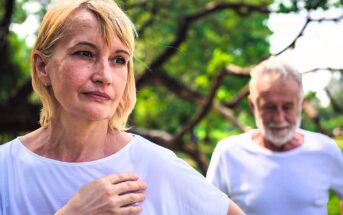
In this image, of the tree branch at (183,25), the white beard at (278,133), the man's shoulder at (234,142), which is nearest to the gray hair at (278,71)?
the white beard at (278,133)

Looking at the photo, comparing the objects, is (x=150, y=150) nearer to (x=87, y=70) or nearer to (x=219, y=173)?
(x=87, y=70)

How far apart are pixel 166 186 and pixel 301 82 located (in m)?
1.96

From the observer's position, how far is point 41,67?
1.93 metres

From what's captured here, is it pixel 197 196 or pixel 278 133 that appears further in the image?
pixel 278 133

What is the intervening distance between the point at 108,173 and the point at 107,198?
113 millimetres

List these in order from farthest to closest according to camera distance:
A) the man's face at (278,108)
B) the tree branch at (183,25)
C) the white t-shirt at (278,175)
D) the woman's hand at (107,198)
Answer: the tree branch at (183,25) → the man's face at (278,108) → the white t-shirt at (278,175) → the woman's hand at (107,198)

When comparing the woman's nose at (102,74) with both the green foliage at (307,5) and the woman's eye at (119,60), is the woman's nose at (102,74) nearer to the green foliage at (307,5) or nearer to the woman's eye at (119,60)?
the woman's eye at (119,60)

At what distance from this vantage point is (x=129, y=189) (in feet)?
5.65

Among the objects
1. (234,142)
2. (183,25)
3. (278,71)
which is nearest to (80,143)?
(234,142)

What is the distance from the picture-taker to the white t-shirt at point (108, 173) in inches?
69.0

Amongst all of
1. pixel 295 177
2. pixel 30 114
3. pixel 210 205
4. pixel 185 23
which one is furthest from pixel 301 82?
pixel 30 114

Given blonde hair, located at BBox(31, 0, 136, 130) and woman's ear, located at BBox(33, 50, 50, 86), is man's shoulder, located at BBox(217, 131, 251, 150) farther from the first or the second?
woman's ear, located at BBox(33, 50, 50, 86)

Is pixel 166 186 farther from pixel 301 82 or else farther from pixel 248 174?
pixel 301 82

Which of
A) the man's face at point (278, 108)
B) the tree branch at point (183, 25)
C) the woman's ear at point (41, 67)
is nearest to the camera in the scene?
the woman's ear at point (41, 67)
